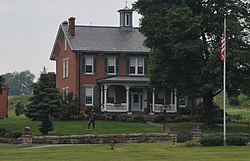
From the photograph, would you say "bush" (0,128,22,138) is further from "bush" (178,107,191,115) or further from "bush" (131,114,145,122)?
"bush" (178,107,191,115)

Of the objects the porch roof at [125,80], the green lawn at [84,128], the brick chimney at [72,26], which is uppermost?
the brick chimney at [72,26]

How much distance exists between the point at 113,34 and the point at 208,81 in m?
22.1

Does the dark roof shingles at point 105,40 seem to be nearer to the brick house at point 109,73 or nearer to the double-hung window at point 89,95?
the brick house at point 109,73

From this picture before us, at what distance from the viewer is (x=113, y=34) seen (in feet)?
220

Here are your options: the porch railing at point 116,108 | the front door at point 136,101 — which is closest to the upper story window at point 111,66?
the front door at point 136,101

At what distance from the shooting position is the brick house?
204 feet

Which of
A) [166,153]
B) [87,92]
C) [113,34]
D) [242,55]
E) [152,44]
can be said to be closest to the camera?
[166,153]

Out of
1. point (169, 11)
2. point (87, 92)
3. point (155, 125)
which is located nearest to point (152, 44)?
point (169, 11)

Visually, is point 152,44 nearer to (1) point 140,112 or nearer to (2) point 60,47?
(1) point 140,112

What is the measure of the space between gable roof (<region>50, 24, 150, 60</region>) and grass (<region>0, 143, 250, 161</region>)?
85.1 ft

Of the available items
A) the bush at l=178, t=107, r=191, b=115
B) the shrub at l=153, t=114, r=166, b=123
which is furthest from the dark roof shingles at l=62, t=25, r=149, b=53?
the shrub at l=153, t=114, r=166, b=123

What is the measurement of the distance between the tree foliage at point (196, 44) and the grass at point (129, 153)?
11.1 meters

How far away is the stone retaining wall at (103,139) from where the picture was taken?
39.9m

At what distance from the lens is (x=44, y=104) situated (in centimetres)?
4338
